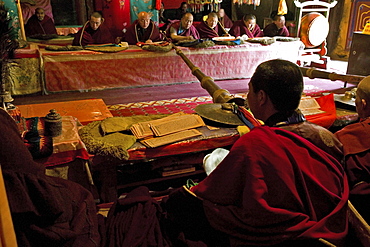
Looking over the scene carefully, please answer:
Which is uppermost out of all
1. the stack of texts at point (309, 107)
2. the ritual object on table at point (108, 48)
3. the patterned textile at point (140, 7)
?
the patterned textile at point (140, 7)

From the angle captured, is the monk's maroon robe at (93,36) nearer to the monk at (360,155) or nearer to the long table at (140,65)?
the long table at (140,65)

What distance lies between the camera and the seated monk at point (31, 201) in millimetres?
1206

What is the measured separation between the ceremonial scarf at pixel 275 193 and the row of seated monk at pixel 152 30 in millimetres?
5441

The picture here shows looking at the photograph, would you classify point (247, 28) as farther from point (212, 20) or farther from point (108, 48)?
point (108, 48)

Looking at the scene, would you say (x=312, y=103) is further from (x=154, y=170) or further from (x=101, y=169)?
(x=101, y=169)

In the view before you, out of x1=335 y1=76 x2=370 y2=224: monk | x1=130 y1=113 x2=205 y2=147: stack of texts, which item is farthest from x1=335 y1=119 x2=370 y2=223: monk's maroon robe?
x1=130 y1=113 x2=205 y2=147: stack of texts

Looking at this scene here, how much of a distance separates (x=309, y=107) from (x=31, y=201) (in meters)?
2.90

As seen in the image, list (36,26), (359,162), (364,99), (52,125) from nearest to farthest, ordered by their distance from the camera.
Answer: (359,162) → (364,99) → (52,125) → (36,26)

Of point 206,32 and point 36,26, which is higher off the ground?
point 36,26

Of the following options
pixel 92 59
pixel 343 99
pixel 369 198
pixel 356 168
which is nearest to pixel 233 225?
pixel 369 198

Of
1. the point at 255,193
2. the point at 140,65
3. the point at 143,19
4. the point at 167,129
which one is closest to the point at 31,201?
the point at 255,193

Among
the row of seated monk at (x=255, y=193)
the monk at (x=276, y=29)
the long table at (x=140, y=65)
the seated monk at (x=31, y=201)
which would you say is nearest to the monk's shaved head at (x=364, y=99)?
the row of seated monk at (x=255, y=193)

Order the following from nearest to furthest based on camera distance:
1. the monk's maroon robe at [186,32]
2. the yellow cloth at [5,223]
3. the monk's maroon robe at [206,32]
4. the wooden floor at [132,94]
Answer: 1. the yellow cloth at [5,223]
2. the wooden floor at [132,94]
3. the monk's maroon robe at [186,32]
4. the monk's maroon robe at [206,32]

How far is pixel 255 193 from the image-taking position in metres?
1.19
